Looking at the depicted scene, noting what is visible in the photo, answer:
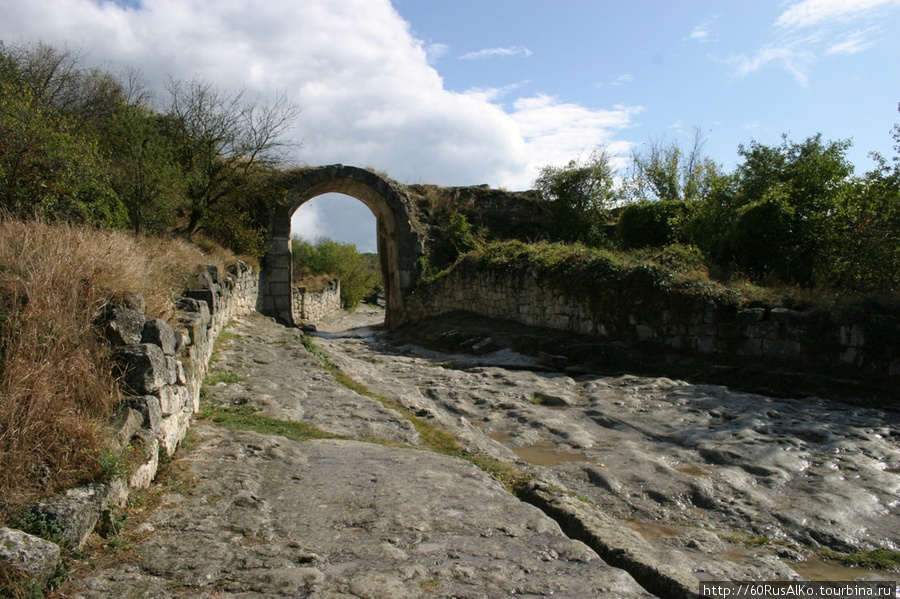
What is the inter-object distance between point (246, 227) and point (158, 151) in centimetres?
662

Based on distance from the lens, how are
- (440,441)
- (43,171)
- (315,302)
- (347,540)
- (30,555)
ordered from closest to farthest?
(30,555), (347,540), (440,441), (43,171), (315,302)

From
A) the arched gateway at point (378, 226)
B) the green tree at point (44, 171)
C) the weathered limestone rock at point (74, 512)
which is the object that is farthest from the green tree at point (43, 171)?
the arched gateway at point (378, 226)

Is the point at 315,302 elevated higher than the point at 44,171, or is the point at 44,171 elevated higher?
the point at 44,171

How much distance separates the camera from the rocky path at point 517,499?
3.24 metres

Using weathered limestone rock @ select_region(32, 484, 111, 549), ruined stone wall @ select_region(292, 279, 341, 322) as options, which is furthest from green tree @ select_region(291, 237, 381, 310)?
weathered limestone rock @ select_region(32, 484, 111, 549)

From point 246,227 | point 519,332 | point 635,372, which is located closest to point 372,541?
point 635,372

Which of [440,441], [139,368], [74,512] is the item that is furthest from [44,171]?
[74,512]

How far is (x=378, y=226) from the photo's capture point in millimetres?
24984

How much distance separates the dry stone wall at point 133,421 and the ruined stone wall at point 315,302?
20.6m

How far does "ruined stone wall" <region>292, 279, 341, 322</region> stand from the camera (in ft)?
92.4

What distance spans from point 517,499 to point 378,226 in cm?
2106

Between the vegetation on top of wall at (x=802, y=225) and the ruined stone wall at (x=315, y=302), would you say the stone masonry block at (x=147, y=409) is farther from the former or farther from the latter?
the ruined stone wall at (x=315, y=302)

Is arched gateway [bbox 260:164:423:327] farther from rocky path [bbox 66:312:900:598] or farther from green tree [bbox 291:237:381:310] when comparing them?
green tree [bbox 291:237:381:310]

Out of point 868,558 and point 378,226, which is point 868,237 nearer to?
point 868,558
